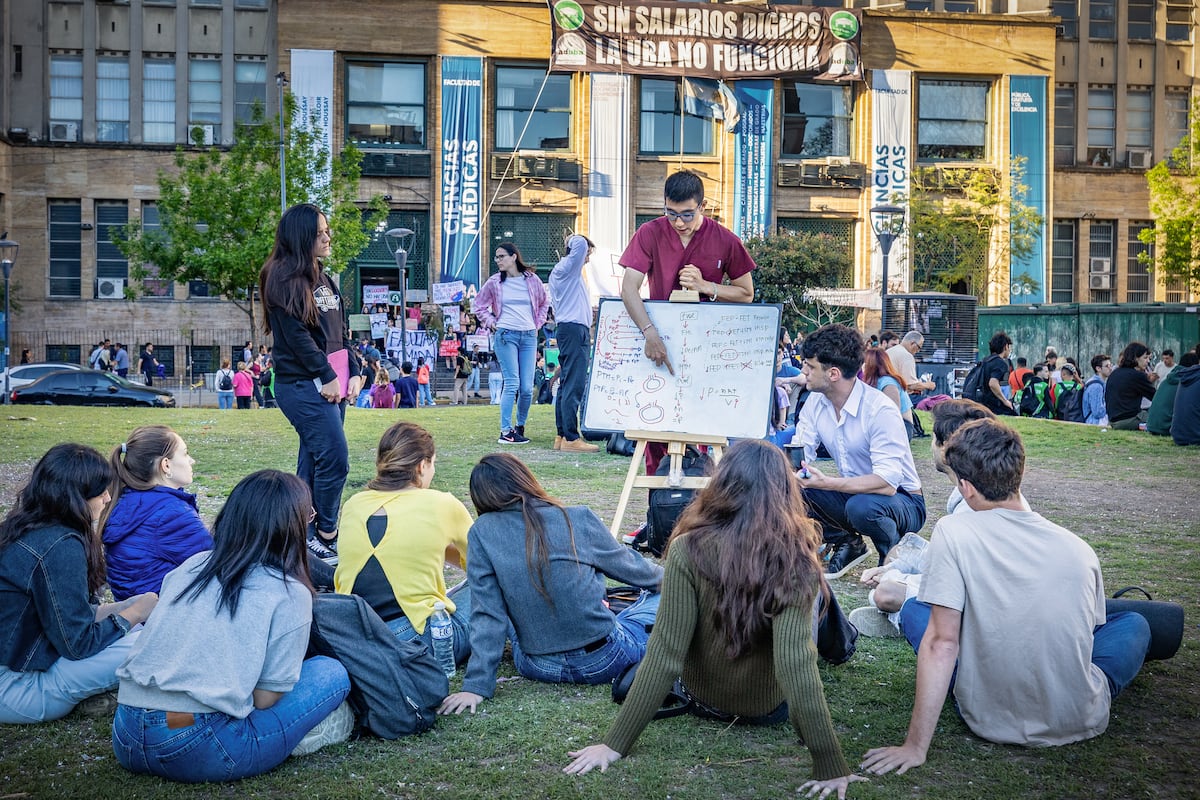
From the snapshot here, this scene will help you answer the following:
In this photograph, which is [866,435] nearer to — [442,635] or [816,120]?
[442,635]

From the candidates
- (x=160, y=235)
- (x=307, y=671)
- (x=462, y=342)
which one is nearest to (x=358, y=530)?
(x=307, y=671)

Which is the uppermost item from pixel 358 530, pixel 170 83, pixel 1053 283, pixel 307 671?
pixel 170 83

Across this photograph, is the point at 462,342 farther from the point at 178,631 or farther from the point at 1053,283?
the point at 178,631

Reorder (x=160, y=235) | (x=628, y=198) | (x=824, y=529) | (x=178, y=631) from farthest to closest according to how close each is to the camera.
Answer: (x=628, y=198), (x=160, y=235), (x=824, y=529), (x=178, y=631)

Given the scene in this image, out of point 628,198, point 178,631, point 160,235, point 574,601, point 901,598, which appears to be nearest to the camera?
point 178,631

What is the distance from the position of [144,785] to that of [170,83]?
39901 millimetres

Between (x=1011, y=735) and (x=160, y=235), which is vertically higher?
(x=160, y=235)

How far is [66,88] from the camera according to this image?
127ft

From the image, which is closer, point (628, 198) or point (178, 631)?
point (178, 631)

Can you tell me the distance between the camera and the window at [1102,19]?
43.2 metres

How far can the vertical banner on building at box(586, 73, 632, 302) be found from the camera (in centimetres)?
3644

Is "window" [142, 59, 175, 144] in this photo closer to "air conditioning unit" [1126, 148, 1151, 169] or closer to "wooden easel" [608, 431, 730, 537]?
"air conditioning unit" [1126, 148, 1151, 169]

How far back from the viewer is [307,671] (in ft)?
12.2

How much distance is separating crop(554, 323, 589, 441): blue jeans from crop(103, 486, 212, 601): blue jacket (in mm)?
6953
